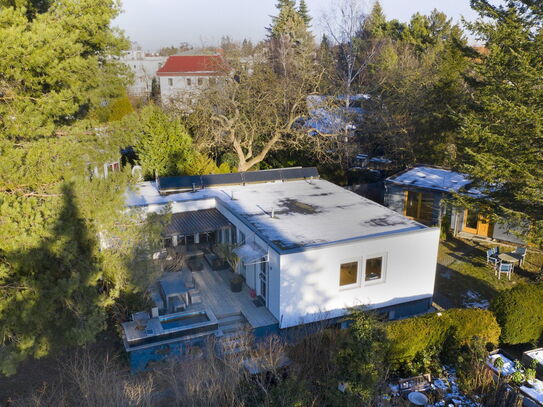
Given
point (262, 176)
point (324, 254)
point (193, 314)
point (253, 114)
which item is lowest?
point (193, 314)

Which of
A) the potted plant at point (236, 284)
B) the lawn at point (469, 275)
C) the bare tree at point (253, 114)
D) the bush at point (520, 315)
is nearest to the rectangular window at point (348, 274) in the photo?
the potted plant at point (236, 284)

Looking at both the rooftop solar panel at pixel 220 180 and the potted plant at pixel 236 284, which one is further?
the rooftop solar panel at pixel 220 180

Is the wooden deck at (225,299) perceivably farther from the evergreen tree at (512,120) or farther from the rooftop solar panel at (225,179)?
the evergreen tree at (512,120)

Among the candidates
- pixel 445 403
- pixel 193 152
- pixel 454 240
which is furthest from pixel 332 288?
pixel 193 152

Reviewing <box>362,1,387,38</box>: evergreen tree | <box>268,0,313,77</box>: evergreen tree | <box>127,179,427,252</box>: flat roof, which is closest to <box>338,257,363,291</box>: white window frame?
<box>127,179,427,252</box>: flat roof

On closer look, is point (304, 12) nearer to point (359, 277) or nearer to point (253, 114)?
point (253, 114)

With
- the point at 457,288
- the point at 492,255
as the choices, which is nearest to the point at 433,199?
the point at 492,255

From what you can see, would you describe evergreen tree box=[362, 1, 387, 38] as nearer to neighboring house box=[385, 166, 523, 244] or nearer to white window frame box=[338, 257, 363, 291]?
neighboring house box=[385, 166, 523, 244]
